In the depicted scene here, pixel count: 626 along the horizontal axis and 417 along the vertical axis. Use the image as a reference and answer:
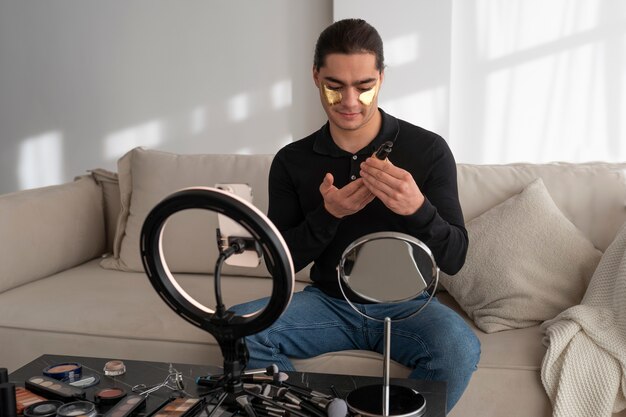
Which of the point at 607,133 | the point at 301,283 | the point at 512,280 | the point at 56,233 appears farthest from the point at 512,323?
the point at 607,133

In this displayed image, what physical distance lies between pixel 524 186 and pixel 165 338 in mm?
1019

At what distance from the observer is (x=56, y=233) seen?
7.64 ft

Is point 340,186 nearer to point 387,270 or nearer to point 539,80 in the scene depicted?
point 387,270

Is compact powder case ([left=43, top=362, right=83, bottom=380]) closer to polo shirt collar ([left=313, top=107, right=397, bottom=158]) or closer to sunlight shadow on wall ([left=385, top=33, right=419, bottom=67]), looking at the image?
polo shirt collar ([left=313, top=107, right=397, bottom=158])

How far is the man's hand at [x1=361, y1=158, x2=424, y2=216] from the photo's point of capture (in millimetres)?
1394

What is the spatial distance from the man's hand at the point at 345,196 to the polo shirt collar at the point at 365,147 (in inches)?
10.8

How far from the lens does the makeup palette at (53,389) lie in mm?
1304

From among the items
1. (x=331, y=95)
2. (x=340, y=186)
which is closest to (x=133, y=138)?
(x=340, y=186)

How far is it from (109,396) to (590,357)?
3.29 feet

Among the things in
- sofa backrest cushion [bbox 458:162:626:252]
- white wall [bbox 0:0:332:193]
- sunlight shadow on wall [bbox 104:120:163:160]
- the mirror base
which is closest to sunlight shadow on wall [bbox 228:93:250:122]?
white wall [bbox 0:0:332:193]

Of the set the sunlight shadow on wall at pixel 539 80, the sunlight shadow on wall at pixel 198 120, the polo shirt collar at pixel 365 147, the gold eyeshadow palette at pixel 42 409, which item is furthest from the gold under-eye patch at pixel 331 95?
the sunlight shadow on wall at pixel 198 120

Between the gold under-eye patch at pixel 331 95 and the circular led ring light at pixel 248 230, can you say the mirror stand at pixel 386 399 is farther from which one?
the gold under-eye patch at pixel 331 95

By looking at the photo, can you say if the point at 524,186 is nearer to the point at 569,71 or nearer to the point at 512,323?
the point at 512,323

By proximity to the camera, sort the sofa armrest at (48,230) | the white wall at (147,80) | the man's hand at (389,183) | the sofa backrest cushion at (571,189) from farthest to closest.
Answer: the white wall at (147,80) → the sofa armrest at (48,230) → the sofa backrest cushion at (571,189) → the man's hand at (389,183)
